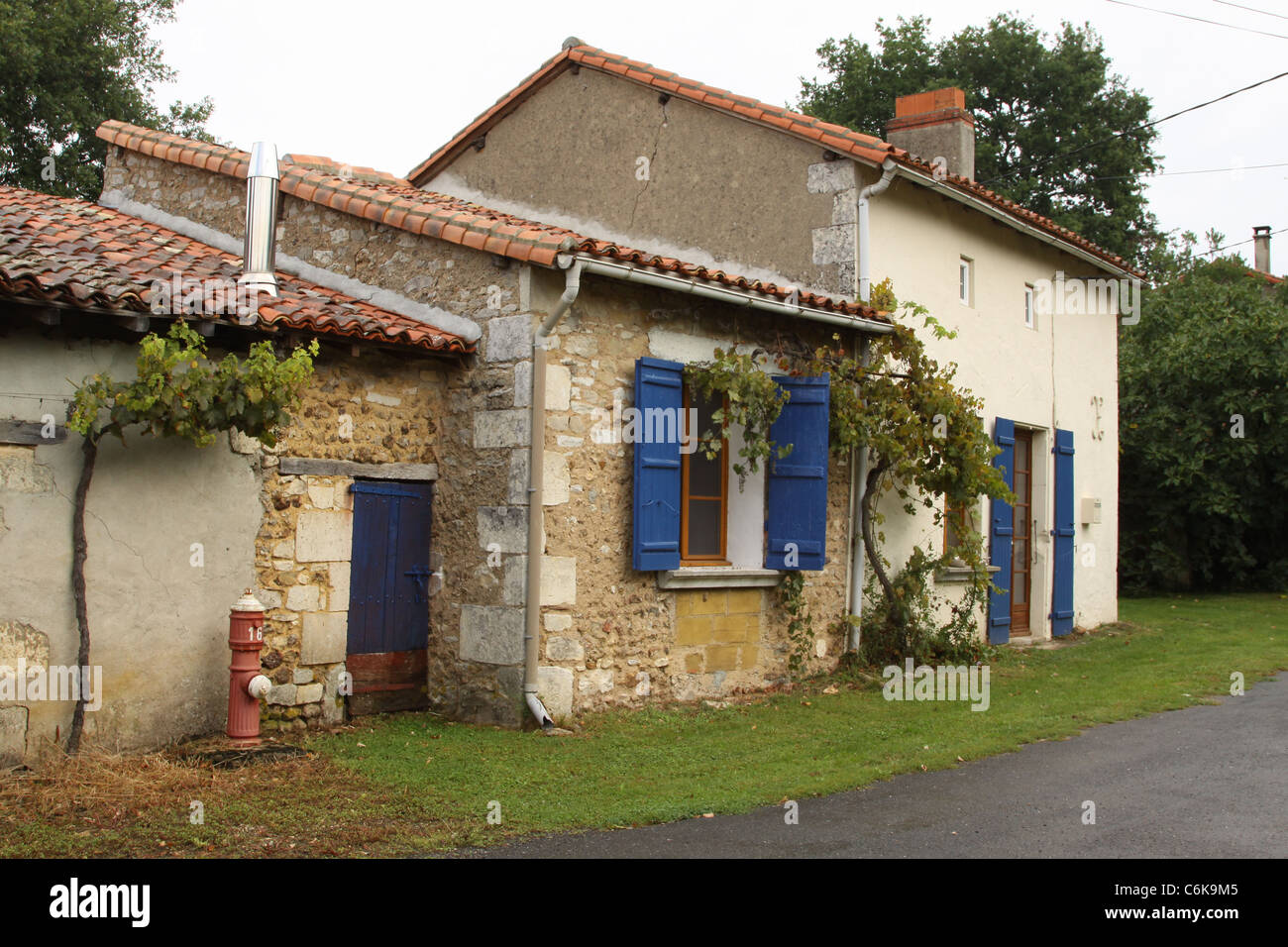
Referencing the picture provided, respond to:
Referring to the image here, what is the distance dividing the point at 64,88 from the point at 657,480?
1579 centimetres

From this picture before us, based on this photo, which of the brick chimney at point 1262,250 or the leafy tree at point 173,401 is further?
the brick chimney at point 1262,250

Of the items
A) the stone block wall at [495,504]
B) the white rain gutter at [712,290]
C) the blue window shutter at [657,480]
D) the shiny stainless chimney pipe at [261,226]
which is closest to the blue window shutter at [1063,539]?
the white rain gutter at [712,290]

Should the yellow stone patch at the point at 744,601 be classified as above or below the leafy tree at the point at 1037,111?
below

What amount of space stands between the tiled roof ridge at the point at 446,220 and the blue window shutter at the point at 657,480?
2.62 feet

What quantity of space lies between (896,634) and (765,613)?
165 cm

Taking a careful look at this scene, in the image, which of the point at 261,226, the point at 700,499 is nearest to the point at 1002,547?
the point at 700,499

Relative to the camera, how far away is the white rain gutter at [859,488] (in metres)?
9.98

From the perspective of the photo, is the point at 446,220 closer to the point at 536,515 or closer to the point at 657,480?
the point at 536,515

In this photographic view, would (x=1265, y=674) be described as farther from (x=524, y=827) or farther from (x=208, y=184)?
(x=208, y=184)

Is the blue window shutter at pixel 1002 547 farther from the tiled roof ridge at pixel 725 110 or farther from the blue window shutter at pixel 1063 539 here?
the tiled roof ridge at pixel 725 110

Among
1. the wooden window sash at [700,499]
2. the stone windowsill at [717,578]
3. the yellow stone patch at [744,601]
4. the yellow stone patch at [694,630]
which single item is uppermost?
the wooden window sash at [700,499]

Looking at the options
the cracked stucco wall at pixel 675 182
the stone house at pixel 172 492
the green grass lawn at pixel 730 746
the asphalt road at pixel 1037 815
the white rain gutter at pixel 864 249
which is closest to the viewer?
the asphalt road at pixel 1037 815

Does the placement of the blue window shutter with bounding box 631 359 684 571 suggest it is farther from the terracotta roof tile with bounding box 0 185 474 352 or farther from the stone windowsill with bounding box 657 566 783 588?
the terracotta roof tile with bounding box 0 185 474 352

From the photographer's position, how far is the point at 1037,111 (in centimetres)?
2705
